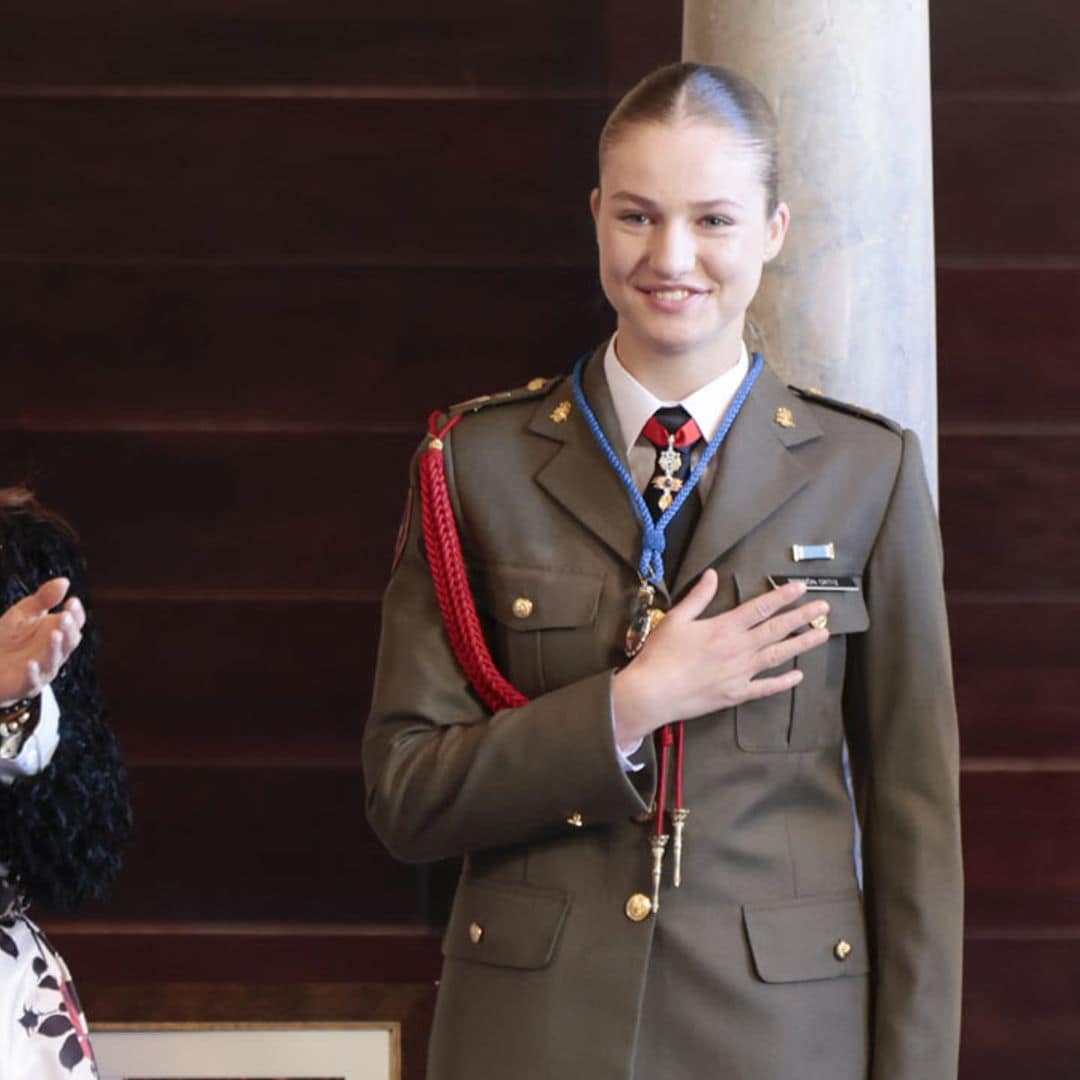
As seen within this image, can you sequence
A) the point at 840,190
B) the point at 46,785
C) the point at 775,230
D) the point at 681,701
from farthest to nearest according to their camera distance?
the point at 840,190, the point at 46,785, the point at 775,230, the point at 681,701

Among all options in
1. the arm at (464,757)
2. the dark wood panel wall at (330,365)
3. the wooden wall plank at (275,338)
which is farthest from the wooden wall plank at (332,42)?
the arm at (464,757)

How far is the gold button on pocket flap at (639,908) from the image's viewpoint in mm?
1436

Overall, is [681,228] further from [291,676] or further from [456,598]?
[291,676]

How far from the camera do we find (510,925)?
1465 mm

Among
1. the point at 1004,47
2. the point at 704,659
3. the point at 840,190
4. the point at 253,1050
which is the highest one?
the point at 1004,47

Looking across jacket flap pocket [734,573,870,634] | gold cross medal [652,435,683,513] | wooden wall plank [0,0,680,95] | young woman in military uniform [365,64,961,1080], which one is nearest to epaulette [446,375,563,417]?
young woman in military uniform [365,64,961,1080]

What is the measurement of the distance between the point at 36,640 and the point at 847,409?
0.71m

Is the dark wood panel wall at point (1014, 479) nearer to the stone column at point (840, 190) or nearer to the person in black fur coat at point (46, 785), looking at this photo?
the stone column at point (840, 190)

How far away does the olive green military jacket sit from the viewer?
144 centimetres

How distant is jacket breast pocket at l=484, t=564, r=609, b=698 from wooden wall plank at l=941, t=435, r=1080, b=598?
4.51ft

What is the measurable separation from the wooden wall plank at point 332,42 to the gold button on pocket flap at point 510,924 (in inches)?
61.8

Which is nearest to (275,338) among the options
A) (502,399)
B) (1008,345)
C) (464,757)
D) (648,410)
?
(1008,345)

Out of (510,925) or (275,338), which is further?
(275,338)

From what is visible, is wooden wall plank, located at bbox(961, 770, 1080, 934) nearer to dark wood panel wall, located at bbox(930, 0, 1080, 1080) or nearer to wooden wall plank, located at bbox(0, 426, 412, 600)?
dark wood panel wall, located at bbox(930, 0, 1080, 1080)
